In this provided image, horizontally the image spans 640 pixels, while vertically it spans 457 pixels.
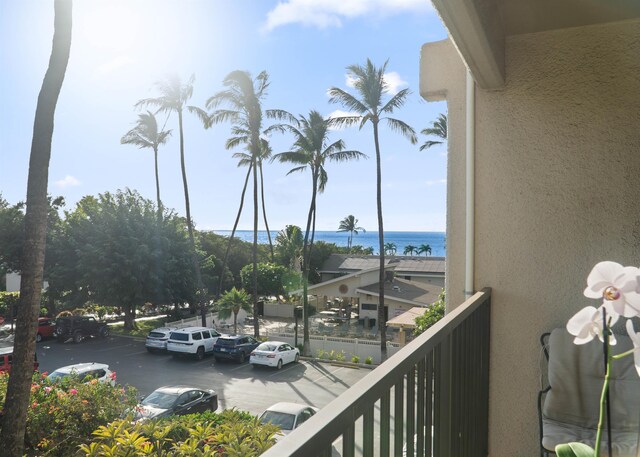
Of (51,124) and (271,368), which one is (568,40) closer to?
(51,124)

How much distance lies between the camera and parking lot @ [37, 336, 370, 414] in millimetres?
11641

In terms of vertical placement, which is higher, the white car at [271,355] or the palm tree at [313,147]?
the palm tree at [313,147]

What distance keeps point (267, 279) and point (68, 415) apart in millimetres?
19530

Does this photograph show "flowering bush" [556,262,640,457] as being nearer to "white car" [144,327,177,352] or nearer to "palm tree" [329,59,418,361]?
"palm tree" [329,59,418,361]

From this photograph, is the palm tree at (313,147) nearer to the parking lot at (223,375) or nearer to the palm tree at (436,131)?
the palm tree at (436,131)

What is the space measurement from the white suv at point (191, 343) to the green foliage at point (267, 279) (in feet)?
29.5

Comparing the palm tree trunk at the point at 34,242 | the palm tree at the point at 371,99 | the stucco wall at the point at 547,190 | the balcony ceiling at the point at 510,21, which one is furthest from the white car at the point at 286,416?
the palm tree at the point at 371,99

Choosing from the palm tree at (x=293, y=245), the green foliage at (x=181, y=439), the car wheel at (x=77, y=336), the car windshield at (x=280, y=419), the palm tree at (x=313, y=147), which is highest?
the palm tree at (x=313, y=147)

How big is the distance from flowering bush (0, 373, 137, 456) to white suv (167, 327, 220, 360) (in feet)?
30.3

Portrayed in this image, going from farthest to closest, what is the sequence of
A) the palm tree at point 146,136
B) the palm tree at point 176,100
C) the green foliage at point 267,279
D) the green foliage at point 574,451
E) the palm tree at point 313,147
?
the green foliage at point 267,279 → the palm tree at point 146,136 → the palm tree at point 176,100 → the palm tree at point 313,147 → the green foliage at point 574,451

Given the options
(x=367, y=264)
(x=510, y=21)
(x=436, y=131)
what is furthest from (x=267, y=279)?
(x=510, y=21)

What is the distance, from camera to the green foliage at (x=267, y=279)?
25.2 metres

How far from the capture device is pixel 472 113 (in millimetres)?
2379

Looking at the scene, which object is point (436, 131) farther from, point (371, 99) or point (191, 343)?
point (191, 343)
